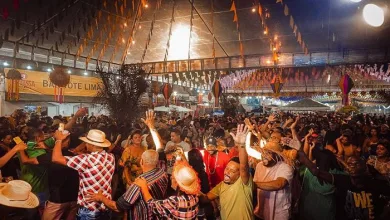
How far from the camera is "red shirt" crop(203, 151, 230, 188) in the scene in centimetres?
484

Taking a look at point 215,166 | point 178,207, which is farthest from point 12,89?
point 178,207

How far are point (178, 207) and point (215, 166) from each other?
7.53 ft

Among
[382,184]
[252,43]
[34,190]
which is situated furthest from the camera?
[252,43]

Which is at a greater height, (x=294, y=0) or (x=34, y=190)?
(x=294, y=0)

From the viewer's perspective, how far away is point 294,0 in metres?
9.23

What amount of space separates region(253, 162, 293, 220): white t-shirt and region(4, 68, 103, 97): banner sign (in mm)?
10256

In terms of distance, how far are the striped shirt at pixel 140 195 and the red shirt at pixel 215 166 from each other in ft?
5.91

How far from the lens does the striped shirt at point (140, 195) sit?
9.41ft

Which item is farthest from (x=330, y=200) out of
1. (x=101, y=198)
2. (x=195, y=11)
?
(x=195, y=11)

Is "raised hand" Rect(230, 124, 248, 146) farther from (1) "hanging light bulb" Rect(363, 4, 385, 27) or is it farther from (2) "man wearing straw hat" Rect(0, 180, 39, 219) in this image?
(1) "hanging light bulb" Rect(363, 4, 385, 27)

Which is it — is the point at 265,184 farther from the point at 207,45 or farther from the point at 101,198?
the point at 207,45

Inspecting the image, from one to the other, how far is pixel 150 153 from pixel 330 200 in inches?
107

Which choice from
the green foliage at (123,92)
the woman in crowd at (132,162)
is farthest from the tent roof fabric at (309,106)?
the woman in crowd at (132,162)


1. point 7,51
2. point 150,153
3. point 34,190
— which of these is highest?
point 7,51
